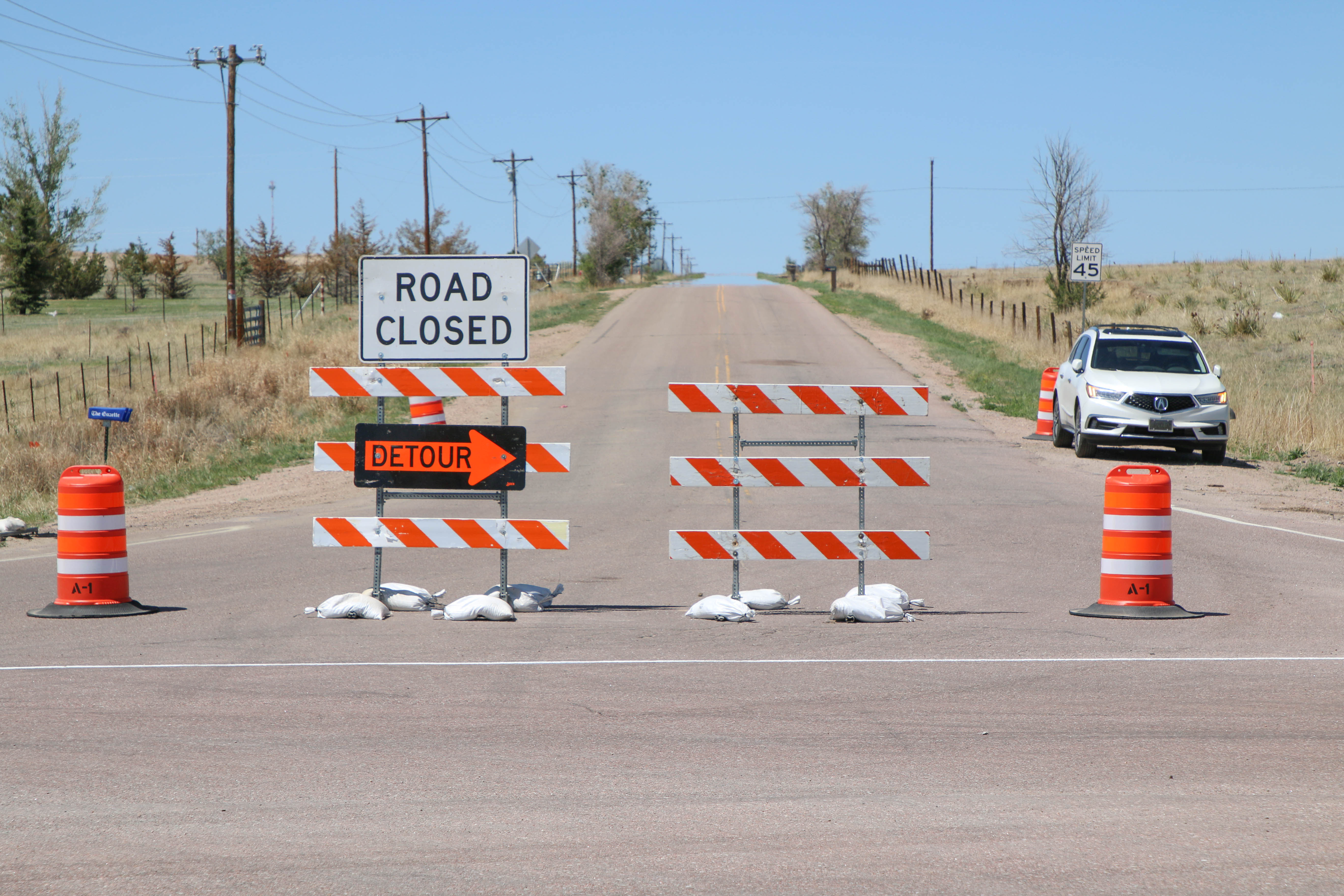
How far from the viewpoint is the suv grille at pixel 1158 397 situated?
61.0 ft

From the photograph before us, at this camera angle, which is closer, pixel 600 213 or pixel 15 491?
pixel 15 491

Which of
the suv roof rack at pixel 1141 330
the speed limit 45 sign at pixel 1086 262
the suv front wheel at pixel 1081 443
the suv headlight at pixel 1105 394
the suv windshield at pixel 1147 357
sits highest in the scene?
the speed limit 45 sign at pixel 1086 262

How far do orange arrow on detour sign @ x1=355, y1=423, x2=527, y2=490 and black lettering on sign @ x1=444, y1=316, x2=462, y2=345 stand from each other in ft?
2.09

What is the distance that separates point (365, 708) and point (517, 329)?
3530 millimetres

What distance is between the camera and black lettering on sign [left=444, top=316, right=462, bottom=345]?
9.12m

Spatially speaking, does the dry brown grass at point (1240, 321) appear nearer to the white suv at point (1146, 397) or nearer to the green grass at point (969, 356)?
the green grass at point (969, 356)

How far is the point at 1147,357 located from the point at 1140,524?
39.7ft

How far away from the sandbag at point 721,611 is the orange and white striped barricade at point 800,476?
11.5 inches

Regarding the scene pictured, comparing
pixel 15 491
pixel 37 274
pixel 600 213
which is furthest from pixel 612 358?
pixel 600 213

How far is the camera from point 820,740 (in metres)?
5.73

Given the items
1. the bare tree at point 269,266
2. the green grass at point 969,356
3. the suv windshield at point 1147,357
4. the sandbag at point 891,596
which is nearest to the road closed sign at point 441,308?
the sandbag at point 891,596

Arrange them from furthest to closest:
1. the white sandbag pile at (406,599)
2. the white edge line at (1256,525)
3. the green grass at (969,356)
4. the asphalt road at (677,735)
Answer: the green grass at (969,356) < the white edge line at (1256,525) < the white sandbag pile at (406,599) < the asphalt road at (677,735)

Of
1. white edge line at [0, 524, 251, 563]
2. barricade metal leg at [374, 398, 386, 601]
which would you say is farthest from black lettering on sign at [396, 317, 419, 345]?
white edge line at [0, 524, 251, 563]

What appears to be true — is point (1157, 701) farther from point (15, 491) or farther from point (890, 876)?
point (15, 491)
